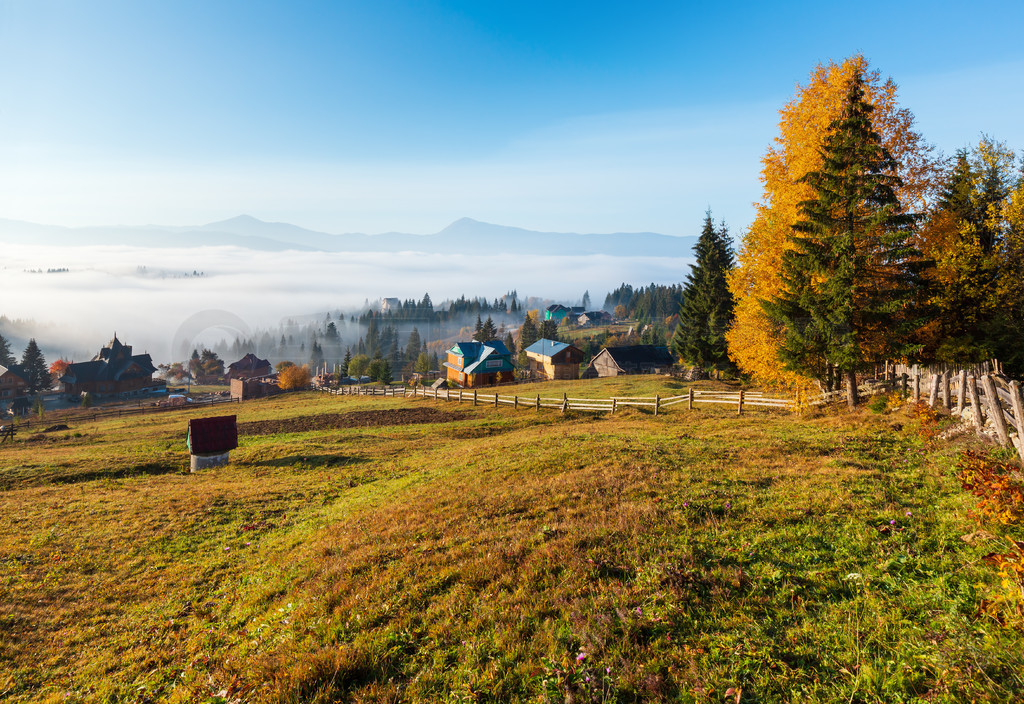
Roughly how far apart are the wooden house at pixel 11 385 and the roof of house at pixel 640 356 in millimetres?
115529

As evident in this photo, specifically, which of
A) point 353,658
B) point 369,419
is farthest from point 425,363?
point 353,658

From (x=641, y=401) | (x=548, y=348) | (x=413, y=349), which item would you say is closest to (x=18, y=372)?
(x=548, y=348)

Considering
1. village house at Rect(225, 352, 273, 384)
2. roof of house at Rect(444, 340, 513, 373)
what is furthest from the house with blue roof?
village house at Rect(225, 352, 273, 384)

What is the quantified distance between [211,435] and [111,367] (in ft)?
343

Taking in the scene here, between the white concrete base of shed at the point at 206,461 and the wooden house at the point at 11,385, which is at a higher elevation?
the white concrete base of shed at the point at 206,461

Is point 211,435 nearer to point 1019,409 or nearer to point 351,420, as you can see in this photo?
point 351,420

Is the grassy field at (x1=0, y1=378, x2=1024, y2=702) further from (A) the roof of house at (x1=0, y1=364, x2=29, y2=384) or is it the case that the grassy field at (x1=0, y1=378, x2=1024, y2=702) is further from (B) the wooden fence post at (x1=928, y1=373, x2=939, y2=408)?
(A) the roof of house at (x1=0, y1=364, x2=29, y2=384)

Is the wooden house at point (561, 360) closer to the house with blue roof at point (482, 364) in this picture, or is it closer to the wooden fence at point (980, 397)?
the house with blue roof at point (482, 364)

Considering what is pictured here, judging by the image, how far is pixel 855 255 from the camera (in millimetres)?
17625

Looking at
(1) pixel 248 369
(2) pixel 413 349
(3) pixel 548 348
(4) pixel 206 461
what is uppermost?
(3) pixel 548 348

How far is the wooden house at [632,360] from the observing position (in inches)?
2958

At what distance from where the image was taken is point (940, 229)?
19188 mm

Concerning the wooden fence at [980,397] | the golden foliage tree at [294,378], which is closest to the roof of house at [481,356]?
the golden foliage tree at [294,378]

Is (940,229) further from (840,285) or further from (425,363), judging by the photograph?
(425,363)
